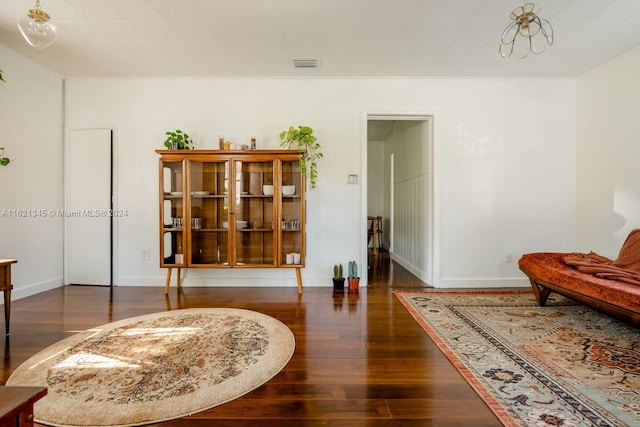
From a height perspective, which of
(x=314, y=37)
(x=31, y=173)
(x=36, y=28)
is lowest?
(x=31, y=173)

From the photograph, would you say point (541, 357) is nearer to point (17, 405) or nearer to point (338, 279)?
point (338, 279)

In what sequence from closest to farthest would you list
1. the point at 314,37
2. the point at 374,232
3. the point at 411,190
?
the point at 314,37 → the point at 411,190 → the point at 374,232

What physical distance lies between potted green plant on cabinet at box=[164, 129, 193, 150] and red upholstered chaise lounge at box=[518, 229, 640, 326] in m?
3.97

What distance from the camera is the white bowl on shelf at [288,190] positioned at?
356 cm

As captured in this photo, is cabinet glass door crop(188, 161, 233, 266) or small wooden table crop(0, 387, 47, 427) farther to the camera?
cabinet glass door crop(188, 161, 233, 266)

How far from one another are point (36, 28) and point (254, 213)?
231 centimetres

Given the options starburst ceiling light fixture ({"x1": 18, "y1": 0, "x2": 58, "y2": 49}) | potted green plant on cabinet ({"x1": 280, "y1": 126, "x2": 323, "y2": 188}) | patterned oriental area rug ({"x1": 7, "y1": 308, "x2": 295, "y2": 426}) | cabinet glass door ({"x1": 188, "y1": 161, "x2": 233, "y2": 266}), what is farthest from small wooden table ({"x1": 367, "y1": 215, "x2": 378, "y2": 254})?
starburst ceiling light fixture ({"x1": 18, "y1": 0, "x2": 58, "y2": 49})

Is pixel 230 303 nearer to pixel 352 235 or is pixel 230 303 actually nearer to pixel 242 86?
pixel 352 235

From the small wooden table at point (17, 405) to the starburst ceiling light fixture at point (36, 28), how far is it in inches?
92.6

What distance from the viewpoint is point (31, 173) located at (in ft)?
11.4

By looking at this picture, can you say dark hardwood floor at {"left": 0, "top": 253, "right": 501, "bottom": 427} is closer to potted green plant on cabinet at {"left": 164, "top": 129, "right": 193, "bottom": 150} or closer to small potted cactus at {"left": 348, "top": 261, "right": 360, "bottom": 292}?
small potted cactus at {"left": 348, "top": 261, "right": 360, "bottom": 292}

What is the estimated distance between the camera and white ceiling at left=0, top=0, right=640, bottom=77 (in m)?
2.50

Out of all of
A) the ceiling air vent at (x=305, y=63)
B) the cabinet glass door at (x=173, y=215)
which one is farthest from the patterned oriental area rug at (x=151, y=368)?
the ceiling air vent at (x=305, y=63)

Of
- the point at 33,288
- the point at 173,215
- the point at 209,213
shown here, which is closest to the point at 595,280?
the point at 209,213
